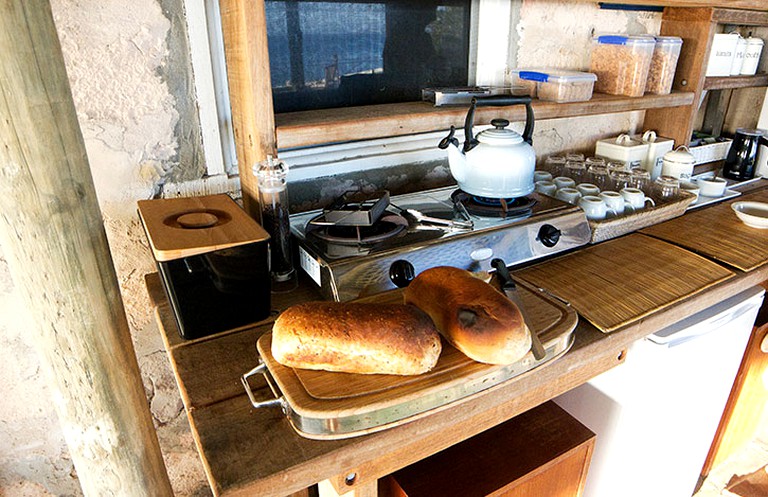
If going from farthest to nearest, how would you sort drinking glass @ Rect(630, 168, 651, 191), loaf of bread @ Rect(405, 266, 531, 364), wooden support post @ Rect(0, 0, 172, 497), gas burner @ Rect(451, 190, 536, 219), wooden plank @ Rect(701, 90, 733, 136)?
wooden plank @ Rect(701, 90, 733, 136) < drinking glass @ Rect(630, 168, 651, 191) < gas burner @ Rect(451, 190, 536, 219) < loaf of bread @ Rect(405, 266, 531, 364) < wooden support post @ Rect(0, 0, 172, 497)

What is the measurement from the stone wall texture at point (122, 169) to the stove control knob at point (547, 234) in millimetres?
826

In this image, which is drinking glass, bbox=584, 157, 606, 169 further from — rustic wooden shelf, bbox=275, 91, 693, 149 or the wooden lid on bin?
the wooden lid on bin

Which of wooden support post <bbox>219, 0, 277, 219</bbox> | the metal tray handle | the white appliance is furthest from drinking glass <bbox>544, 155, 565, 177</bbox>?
the metal tray handle

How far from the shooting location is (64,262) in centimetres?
73

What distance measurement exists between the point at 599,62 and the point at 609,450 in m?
1.17

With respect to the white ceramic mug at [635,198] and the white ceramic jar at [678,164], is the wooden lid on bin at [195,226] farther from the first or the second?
the white ceramic jar at [678,164]

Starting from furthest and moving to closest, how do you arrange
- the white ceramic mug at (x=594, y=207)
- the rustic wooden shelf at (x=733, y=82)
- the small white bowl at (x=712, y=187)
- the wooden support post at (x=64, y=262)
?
the rustic wooden shelf at (x=733, y=82) < the small white bowl at (x=712, y=187) < the white ceramic mug at (x=594, y=207) < the wooden support post at (x=64, y=262)

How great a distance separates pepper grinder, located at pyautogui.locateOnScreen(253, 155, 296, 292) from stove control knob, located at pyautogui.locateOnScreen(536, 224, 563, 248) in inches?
22.5

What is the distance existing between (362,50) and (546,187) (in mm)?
643

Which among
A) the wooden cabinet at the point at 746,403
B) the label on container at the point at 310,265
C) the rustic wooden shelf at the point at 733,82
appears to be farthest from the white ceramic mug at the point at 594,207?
the rustic wooden shelf at the point at 733,82

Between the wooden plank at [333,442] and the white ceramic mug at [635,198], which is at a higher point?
the white ceramic mug at [635,198]

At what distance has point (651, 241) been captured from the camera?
132 centimetres

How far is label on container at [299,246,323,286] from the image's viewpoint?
100cm

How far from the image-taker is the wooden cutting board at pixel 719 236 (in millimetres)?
1247
